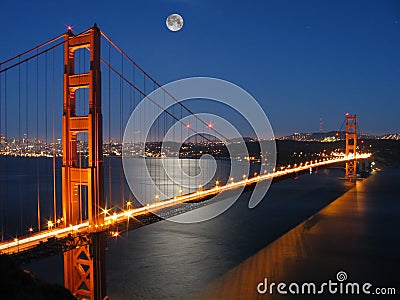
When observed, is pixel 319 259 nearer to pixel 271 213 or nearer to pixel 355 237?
pixel 355 237

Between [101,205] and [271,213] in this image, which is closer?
[101,205]

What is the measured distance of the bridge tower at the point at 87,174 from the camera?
8.40 metres

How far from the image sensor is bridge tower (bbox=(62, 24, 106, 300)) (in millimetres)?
8398

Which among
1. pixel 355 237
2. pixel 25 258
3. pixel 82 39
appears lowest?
pixel 355 237

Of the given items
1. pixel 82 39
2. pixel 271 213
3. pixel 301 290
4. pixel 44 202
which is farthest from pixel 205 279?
pixel 44 202

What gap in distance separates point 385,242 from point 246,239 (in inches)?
214

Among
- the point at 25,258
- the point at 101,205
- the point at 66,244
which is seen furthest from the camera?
the point at 101,205

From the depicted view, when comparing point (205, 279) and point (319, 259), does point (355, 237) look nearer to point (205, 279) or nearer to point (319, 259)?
point (319, 259)

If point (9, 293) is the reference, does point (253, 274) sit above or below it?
below

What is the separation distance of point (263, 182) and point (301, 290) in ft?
26.1

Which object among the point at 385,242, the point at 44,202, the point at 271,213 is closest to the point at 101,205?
the point at 385,242

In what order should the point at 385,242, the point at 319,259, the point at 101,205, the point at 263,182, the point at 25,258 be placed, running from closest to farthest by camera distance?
the point at 25,258 → the point at 101,205 → the point at 319,259 → the point at 385,242 → the point at 263,182

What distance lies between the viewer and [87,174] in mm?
8664

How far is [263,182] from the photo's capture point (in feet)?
59.8
